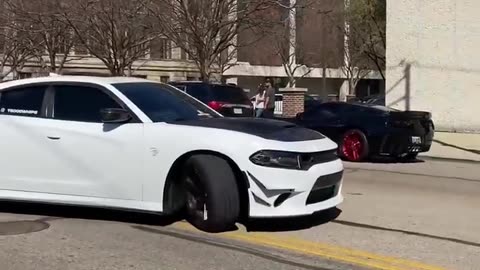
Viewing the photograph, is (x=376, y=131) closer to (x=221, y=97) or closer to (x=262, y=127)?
(x=221, y=97)

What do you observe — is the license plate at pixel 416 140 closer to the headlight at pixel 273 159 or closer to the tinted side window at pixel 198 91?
the tinted side window at pixel 198 91

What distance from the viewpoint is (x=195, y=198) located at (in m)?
7.42

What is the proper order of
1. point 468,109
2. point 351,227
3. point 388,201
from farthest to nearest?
1. point 468,109
2. point 388,201
3. point 351,227

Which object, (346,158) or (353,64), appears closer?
(346,158)

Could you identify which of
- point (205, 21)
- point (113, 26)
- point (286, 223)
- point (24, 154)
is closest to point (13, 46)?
point (113, 26)

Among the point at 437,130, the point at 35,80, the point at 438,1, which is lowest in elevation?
the point at 437,130

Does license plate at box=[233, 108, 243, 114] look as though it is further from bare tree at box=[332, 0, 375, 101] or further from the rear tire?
bare tree at box=[332, 0, 375, 101]

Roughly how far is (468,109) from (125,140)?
19.5m

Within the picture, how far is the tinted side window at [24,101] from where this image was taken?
8.21m

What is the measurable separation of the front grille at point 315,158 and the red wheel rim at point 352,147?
308 inches

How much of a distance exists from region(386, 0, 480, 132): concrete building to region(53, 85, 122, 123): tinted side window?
62.6 feet

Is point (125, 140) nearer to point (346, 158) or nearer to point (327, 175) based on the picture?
point (327, 175)

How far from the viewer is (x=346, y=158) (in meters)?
15.6

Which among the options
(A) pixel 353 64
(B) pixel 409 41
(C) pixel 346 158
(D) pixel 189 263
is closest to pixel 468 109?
(B) pixel 409 41
